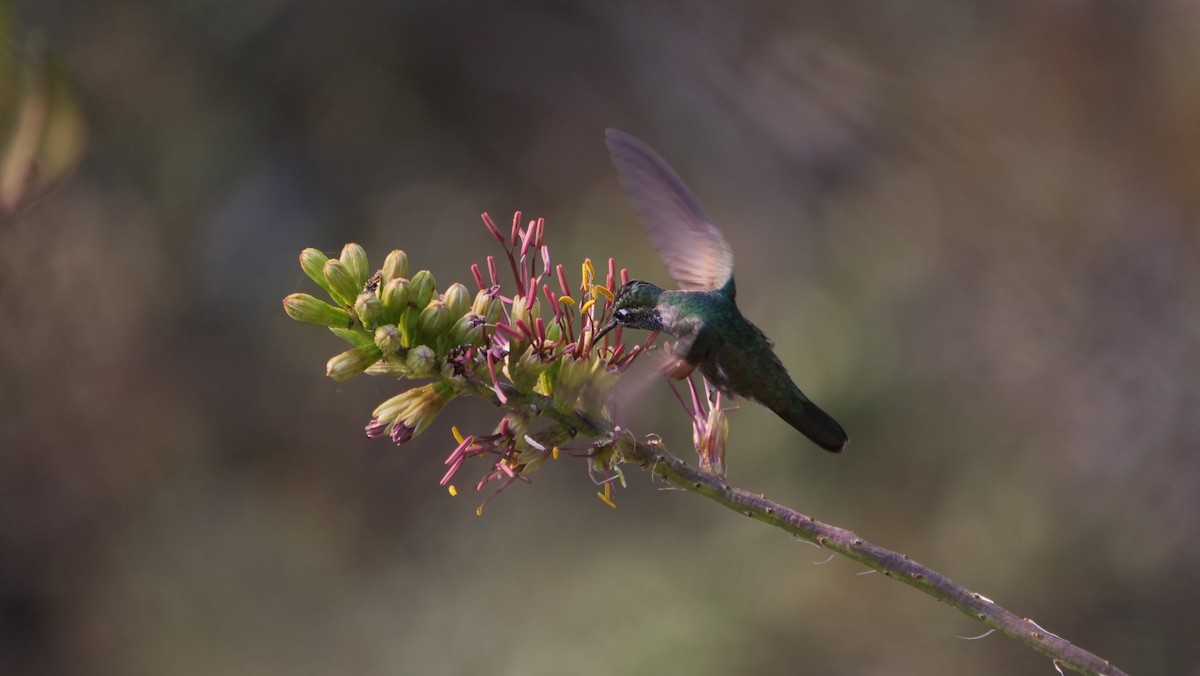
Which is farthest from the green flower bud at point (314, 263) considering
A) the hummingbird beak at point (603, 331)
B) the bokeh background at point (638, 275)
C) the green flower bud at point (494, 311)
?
the bokeh background at point (638, 275)

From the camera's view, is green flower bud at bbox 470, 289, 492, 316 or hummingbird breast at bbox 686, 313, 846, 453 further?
hummingbird breast at bbox 686, 313, 846, 453

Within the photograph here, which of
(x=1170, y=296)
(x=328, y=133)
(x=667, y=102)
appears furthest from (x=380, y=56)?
(x=1170, y=296)

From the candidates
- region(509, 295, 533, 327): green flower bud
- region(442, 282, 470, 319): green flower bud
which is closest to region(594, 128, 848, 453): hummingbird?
region(509, 295, 533, 327): green flower bud

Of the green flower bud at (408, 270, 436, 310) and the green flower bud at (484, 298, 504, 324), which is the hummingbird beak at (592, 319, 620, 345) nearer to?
the green flower bud at (484, 298, 504, 324)

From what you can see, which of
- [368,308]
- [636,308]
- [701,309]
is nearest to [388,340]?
[368,308]

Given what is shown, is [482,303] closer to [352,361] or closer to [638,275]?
[352,361]

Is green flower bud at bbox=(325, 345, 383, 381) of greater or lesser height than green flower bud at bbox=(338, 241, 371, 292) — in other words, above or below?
below

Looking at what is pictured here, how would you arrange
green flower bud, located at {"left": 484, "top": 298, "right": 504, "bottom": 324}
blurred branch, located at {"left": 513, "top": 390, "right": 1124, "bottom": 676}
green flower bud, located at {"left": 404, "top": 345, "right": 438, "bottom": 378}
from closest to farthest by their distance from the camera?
1. blurred branch, located at {"left": 513, "top": 390, "right": 1124, "bottom": 676}
2. green flower bud, located at {"left": 404, "top": 345, "right": 438, "bottom": 378}
3. green flower bud, located at {"left": 484, "top": 298, "right": 504, "bottom": 324}
